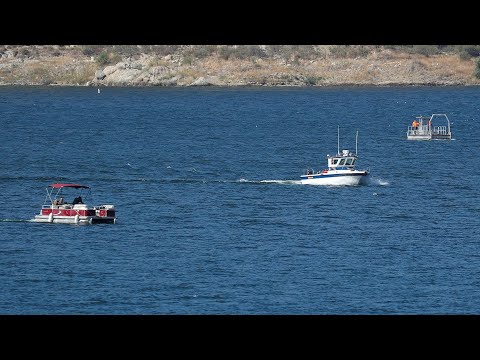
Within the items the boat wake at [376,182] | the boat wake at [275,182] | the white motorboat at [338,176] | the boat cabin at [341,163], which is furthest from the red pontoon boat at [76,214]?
the boat wake at [376,182]

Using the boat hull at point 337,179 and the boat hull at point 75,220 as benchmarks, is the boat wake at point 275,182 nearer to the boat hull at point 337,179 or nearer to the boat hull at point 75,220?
the boat hull at point 337,179

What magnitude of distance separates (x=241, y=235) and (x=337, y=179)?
3296 centimetres

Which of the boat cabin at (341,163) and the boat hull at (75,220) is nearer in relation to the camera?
the boat hull at (75,220)

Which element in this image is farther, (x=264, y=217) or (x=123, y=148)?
(x=123, y=148)

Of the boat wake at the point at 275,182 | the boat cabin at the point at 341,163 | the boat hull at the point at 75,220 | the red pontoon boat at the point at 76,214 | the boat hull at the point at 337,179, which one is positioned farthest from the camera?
the boat wake at the point at 275,182

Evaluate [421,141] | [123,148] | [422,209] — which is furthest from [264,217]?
[421,141]

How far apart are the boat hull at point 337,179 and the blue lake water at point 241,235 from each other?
0.94m

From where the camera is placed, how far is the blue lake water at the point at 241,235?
61.5 metres

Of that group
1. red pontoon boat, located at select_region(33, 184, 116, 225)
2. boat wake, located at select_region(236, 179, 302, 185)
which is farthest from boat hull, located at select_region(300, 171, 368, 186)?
red pontoon boat, located at select_region(33, 184, 116, 225)

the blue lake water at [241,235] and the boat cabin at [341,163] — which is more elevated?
the boat cabin at [341,163]

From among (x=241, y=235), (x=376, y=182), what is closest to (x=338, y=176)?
(x=376, y=182)
